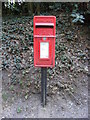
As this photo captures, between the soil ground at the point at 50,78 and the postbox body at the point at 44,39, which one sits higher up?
the postbox body at the point at 44,39

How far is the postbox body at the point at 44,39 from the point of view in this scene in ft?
9.02

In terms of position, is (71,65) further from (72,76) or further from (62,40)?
(62,40)

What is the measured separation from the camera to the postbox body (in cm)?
275

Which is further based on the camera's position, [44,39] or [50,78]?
[50,78]

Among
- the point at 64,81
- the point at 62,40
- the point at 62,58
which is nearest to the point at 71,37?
the point at 62,40

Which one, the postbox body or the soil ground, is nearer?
the postbox body

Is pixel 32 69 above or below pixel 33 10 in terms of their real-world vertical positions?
below

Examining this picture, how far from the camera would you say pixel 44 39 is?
2.78m

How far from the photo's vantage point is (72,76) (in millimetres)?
3805

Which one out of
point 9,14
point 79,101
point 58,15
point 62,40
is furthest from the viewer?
point 9,14

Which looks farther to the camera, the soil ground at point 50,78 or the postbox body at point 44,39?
the soil ground at point 50,78

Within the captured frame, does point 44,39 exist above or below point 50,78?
above

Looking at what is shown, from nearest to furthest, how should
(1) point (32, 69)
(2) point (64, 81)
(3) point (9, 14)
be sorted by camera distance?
1. (2) point (64, 81)
2. (1) point (32, 69)
3. (3) point (9, 14)

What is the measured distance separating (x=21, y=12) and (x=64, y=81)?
370 centimetres
